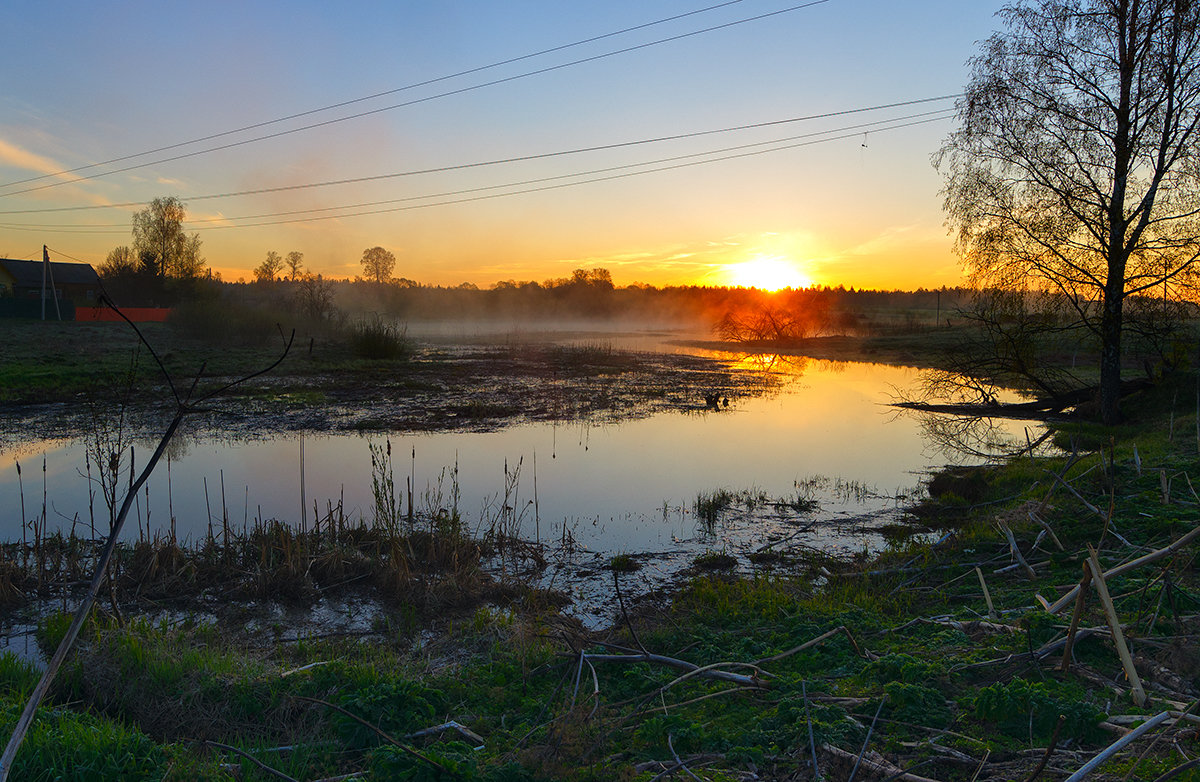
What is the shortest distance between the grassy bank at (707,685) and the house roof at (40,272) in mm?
60798

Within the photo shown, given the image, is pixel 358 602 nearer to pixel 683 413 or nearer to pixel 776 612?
pixel 776 612

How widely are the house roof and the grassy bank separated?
60.8 meters

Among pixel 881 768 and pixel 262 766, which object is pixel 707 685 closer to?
pixel 881 768

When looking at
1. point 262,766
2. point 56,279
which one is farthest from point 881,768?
point 56,279

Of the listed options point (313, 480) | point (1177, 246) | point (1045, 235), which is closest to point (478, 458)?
point (313, 480)

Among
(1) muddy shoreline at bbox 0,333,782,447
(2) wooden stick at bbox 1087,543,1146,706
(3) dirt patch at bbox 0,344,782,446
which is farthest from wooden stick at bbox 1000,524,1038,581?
(3) dirt patch at bbox 0,344,782,446

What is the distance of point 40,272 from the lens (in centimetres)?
5403

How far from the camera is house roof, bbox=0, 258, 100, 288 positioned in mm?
52278

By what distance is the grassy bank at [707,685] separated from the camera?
3281 mm

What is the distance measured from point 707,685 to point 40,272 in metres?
68.4

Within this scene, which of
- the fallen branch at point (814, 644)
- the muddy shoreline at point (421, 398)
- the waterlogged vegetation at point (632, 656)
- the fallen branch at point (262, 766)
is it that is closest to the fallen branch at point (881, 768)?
the waterlogged vegetation at point (632, 656)

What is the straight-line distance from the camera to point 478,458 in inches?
517

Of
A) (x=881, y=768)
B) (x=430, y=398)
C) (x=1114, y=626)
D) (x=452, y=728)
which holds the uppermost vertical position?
(x=1114, y=626)

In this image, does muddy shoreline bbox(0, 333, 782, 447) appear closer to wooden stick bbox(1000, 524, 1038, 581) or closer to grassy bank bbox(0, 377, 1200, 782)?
grassy bank bbox(0, 377, 1200, 782)
